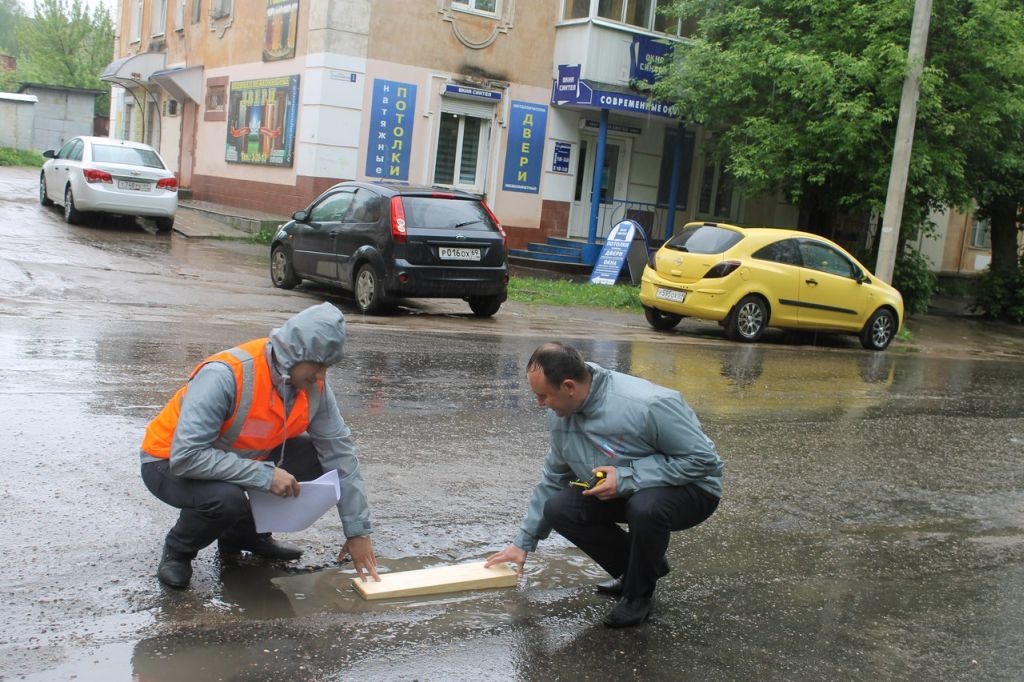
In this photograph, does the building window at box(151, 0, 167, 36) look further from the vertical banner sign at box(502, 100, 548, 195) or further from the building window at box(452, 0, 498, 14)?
the vertical banner sign at box(502, 100, 548, 195)

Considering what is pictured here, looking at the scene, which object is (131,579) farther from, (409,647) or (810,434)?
(810,434)

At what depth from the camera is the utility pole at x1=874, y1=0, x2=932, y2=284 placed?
17141 millimetres

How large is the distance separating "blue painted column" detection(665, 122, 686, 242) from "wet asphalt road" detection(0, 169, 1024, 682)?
14368 mm

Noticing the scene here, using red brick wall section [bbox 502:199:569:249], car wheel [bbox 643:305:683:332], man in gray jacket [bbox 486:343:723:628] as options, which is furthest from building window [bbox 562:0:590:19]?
man in gray jacket [bbox 486:343:723:628]

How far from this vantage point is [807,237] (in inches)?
619

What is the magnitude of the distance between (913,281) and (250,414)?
19.9 m

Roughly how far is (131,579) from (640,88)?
2095cm

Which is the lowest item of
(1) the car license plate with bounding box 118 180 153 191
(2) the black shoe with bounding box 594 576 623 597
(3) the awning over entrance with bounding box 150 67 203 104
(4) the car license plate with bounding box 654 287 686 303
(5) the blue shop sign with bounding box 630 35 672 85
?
(2) the black shoe with bounding box 594 576 623 597

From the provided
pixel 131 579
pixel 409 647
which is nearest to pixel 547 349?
pixel 409 647

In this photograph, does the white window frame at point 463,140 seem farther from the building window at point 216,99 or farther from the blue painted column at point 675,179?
the building window at point 216,99

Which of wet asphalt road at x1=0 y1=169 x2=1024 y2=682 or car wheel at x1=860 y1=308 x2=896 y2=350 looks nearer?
wet asphalt road at x1=0 y1=169 x2=1024 y2=682

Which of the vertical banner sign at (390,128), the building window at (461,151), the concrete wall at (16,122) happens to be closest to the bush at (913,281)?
the building window at (461,151)

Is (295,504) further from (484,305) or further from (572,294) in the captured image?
(572,294)

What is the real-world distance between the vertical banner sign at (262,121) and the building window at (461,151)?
316 centimetres
